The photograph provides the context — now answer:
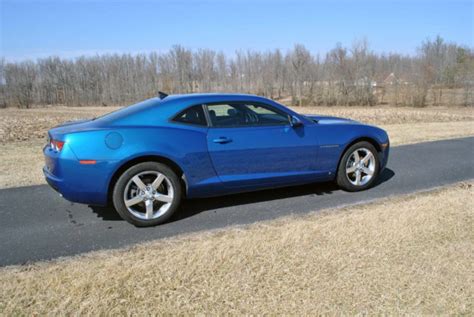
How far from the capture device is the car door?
14.9ft

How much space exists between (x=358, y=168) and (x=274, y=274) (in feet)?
9.68

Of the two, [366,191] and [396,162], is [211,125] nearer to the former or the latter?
[366,191]

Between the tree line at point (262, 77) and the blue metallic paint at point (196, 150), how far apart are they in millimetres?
29793

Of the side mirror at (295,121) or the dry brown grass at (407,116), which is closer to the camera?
the side mirror at (295,121)

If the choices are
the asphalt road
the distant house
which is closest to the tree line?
the distant house

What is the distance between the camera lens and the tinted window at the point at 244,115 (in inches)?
183

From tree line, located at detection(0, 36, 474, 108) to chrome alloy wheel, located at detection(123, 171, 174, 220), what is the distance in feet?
104

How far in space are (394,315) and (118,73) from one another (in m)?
60.5

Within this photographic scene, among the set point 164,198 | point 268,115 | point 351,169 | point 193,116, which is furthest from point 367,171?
point 164,198

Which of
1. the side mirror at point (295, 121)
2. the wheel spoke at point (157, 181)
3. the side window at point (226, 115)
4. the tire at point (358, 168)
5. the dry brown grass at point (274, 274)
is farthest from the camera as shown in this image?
the tire at point (358, 168)

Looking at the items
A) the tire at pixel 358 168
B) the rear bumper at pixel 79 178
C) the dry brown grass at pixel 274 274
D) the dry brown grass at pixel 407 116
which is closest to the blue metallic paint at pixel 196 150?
the rear bumper at pixel 79 178

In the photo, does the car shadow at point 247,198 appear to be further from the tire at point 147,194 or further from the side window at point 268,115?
the side window at point 268,115

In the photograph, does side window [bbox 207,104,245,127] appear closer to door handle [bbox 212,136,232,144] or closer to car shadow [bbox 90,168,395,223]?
door handle [bbox 212,136,232,144]

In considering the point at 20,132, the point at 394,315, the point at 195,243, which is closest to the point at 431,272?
the point at 394,315
